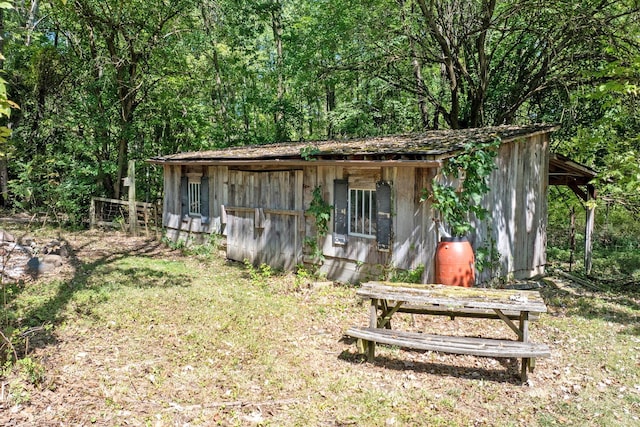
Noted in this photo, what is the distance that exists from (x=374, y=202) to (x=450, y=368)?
3.89m

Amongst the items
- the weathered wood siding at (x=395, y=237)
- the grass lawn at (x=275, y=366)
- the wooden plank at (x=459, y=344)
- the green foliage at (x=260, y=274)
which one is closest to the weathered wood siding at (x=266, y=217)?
the green foliage at (x=260, y=274)

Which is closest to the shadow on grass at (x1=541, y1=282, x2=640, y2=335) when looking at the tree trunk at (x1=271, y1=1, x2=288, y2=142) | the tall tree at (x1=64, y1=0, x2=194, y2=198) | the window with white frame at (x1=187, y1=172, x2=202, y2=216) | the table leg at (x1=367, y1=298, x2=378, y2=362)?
the table leg at (x1=367, y1=298, x2=378, y2=362)

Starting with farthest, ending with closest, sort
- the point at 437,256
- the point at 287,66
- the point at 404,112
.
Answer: the point at 287,66, the point at 404,112, the point at 437,256

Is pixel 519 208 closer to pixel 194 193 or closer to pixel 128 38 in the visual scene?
pixel 194 193

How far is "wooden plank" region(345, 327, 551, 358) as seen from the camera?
4.81 m

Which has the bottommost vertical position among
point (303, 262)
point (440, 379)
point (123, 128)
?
point (440, 379)

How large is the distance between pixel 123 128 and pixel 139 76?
221 cm

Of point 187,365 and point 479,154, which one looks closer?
point 187,365

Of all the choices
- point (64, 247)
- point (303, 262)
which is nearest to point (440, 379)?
point (303, 262)

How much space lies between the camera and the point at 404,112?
1722 cm

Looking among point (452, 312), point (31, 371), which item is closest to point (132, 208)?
point (31, 371)

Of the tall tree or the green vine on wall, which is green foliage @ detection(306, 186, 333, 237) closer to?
the green vine on wall

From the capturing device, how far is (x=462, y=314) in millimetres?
5996

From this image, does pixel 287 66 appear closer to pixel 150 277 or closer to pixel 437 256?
pixel 150 277
